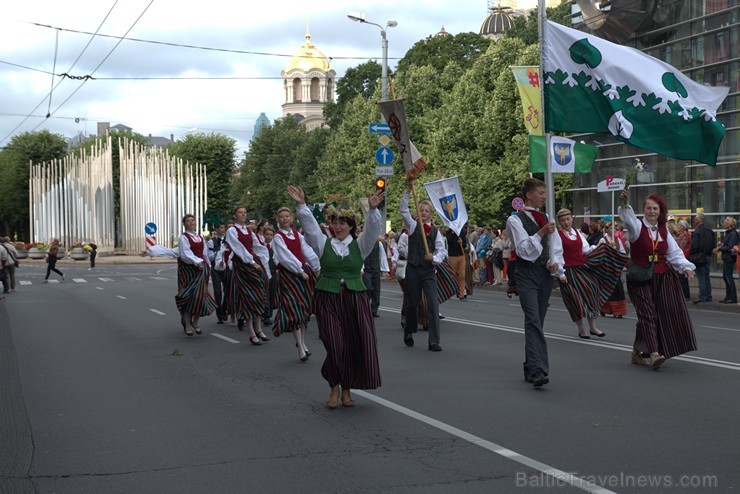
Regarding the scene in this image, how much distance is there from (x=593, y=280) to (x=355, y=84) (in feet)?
188

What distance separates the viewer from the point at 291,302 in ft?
36.9

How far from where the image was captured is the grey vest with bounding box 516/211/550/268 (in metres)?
8.96

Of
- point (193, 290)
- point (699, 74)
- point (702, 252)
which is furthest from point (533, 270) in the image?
point (699, 74)

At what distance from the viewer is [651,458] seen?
6.09 meters

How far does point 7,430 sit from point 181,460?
202 cm

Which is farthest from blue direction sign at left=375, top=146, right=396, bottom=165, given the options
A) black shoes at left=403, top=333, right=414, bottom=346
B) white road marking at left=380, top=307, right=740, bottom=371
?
black shoes at left=403, top=333, right=414, bottom=346

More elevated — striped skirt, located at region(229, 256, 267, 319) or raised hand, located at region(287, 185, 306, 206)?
raised hand, located at region(287, 185, 306, 206)

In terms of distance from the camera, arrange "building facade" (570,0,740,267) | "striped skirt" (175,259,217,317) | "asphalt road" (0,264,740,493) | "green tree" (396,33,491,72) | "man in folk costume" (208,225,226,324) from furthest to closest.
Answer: "green tree" (396,33,491,72)
"building facade" (570,0,740,267)
"man in folk costume" (208,225,226,324)
"striped skirt" (175,259,217,317)
"asphalt road" (0,264,740,493)

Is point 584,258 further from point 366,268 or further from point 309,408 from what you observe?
point 309,408

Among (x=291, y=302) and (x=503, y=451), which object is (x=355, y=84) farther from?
(x=503, y=451)

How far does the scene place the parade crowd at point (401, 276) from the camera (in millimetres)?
8258

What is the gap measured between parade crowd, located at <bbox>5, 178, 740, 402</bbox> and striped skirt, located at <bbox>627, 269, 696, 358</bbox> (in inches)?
0.4

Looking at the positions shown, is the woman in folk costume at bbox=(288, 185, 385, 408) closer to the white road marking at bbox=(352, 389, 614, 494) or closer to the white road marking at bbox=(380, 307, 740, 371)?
the white road marking at bbox=(352, 389, 614, 494)

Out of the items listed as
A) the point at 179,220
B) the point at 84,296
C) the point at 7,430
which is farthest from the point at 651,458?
the point at 179,220
